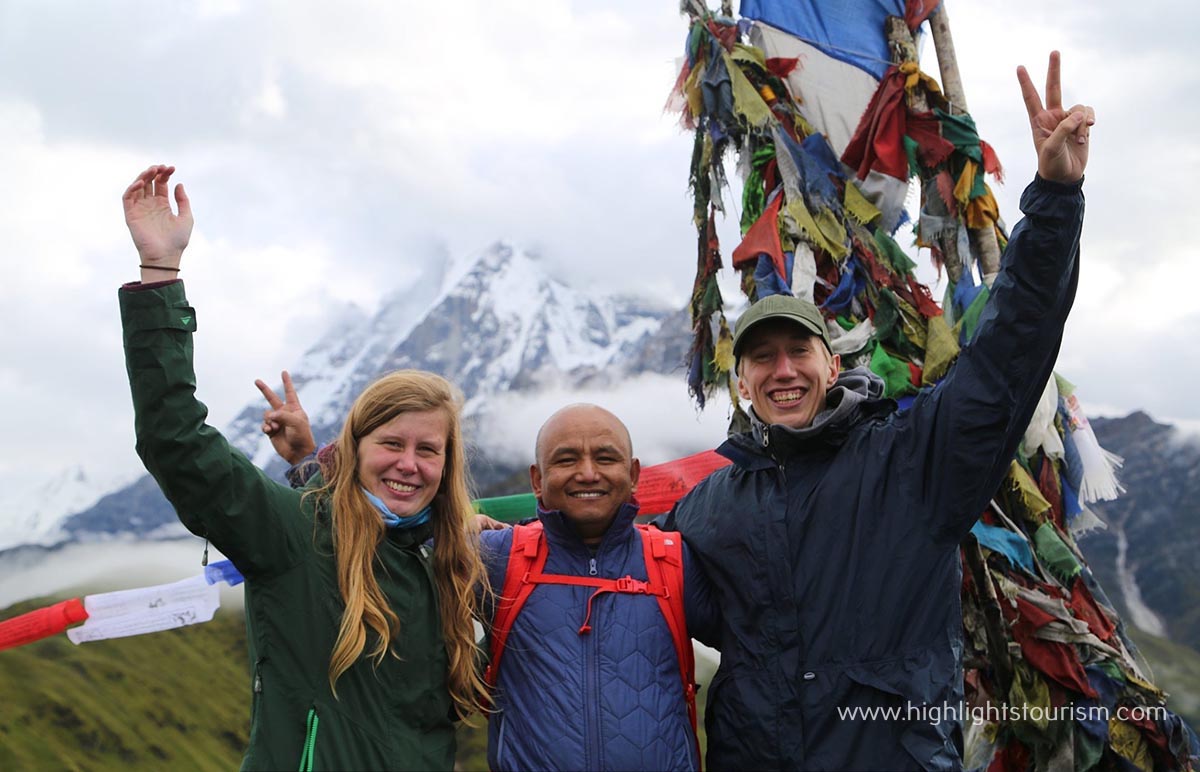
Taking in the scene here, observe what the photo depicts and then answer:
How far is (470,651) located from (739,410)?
404 cm

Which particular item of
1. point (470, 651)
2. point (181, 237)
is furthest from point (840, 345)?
point (181, 237)

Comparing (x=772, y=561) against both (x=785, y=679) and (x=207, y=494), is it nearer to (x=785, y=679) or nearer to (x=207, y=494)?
(x=785, y=679)

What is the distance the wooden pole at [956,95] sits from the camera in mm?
6785

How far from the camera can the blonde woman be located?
284 centimetres

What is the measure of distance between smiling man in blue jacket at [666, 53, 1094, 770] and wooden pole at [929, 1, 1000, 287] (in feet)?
12.1

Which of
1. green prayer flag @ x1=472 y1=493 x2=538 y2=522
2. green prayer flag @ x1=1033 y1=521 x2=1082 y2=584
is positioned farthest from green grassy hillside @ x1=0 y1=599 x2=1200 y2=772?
green prayer flag @ x1=1033 y1=521 x2=1082 y2=584

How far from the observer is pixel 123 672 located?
209ft

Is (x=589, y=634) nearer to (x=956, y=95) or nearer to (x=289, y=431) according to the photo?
(x=289, y=431)

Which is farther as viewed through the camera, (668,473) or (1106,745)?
(668,473)

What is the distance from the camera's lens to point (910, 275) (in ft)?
23.0

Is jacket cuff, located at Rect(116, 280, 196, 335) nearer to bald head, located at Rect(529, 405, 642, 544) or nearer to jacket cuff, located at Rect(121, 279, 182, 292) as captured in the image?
jacket cuff, located at Rect(121, 279, 182, 292)

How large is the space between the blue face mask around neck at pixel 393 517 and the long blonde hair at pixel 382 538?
25 millimetres

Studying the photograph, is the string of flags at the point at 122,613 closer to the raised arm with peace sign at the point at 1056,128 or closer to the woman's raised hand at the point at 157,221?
the woman's raised hand at the point at 157,221

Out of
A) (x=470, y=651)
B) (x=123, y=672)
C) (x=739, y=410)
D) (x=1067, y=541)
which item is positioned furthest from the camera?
(x=123, y=672)
